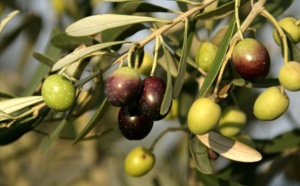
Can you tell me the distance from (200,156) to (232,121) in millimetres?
242

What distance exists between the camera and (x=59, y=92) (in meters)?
1.10

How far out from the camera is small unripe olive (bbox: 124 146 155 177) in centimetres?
144

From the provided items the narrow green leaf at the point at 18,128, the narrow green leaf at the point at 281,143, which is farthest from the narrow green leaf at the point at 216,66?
the narrow green leaf at the point at 281,143

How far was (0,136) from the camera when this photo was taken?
4.33ft

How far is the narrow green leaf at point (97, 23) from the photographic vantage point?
1.13 metres

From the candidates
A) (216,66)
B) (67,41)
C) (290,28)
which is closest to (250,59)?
(216,66)

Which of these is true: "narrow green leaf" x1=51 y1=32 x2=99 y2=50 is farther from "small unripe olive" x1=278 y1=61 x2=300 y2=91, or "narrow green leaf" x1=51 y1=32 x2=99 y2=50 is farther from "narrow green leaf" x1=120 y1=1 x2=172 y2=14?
"small unripe olive" x1=278 y1=61 x2=300 y2=91

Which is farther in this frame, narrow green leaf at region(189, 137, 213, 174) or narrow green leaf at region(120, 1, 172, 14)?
narrow green leaf at region(120, 1, 172, 14)

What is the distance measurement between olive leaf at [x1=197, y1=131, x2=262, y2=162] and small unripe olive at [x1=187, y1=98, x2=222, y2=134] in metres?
0.09

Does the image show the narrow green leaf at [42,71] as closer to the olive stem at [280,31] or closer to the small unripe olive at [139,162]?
the small unripe olive at [139,162]

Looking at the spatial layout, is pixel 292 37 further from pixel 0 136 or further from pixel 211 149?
pixel 0 136

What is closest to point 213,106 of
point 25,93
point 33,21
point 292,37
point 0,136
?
point 292,37

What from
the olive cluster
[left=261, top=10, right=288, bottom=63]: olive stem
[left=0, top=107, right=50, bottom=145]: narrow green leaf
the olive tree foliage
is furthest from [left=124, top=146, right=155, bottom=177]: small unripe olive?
[left=261, top=10, right=288, bottom=63]: olive stem

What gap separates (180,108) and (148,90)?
69 cm
